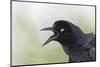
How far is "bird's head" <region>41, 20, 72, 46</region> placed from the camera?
2.28m

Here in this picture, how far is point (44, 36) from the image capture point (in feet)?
7.37

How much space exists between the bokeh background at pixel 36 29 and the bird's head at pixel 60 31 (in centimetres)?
4

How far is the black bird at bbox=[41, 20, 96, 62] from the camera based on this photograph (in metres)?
2.31

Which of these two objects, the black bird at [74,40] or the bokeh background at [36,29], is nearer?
the bokeh background at [36,29]

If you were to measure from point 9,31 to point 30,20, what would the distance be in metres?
0.28

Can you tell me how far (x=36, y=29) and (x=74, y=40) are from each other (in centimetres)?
53

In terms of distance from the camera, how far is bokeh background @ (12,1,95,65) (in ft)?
7.00

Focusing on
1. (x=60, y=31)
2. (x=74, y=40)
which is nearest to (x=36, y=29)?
(x=60, y=31)

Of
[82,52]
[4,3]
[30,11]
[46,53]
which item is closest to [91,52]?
[82,52]

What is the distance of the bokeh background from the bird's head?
0.04 m

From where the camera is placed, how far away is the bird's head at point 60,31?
2.28m

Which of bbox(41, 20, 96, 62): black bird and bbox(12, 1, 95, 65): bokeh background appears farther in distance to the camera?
bbox(41, 20, 96, 62): black bird

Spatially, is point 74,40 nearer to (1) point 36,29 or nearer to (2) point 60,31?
(2) point 60,31

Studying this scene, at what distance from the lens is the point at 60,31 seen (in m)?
2.32
